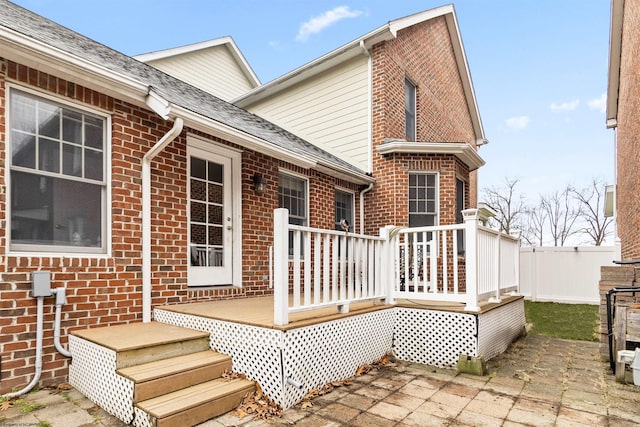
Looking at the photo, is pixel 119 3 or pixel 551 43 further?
pixel 551 43

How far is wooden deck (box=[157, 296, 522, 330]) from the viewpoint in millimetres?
3566

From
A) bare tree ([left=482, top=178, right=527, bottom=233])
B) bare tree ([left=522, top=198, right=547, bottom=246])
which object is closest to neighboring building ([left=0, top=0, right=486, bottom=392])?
bare tree ([left=482, top=178, right=527, bottom=233])

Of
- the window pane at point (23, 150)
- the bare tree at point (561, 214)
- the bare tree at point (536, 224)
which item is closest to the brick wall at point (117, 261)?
the window pane at point (23, 150)

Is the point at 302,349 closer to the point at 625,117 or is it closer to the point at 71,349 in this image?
the point at 71,349

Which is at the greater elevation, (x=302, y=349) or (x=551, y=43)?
(x=551, y=43)

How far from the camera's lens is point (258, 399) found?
10.9ft

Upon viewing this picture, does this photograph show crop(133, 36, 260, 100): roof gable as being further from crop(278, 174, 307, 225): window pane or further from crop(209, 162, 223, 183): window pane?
crop(209, 162, 223, 183): window pane

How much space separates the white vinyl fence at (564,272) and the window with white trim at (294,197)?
25.8ft

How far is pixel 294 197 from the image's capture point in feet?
22.5

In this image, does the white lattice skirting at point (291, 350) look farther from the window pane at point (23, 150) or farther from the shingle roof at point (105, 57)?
the shingle roof at point (105, 57)

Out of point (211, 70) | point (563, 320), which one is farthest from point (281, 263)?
point (211, 70)

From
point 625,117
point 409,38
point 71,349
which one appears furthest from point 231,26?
point 71,349

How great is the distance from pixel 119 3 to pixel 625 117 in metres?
16.0

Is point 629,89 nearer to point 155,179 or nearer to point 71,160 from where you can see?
point 155,179
